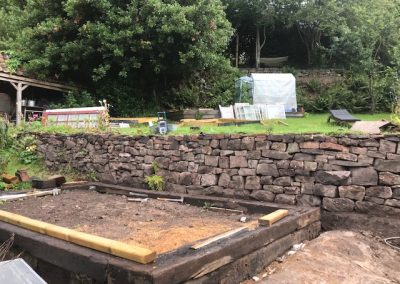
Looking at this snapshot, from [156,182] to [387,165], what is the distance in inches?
165

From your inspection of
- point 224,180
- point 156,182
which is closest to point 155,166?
point 156,182

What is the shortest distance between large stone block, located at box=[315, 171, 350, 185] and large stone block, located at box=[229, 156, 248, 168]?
1243 mm

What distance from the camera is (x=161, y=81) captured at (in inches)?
684

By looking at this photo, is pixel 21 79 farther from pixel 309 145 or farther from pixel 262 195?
pixel 309 145

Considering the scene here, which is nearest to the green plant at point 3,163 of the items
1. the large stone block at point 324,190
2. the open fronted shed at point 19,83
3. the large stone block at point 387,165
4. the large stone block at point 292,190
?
the open fronted shed at point 19,83

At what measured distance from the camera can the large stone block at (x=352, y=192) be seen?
5.63 metres

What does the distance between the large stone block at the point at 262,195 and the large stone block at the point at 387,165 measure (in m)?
1.67

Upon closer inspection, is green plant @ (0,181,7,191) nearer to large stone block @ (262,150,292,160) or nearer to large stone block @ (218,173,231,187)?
large stone block @ (218,173,231,187)

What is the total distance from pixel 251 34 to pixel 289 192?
2022 centimetres

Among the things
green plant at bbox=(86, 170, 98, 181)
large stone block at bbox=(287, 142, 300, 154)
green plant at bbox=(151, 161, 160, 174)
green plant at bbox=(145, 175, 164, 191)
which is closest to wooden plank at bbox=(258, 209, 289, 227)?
large stone block at bbox=(287, 142, 300, 154)

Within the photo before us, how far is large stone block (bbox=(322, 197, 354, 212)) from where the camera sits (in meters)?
5.73

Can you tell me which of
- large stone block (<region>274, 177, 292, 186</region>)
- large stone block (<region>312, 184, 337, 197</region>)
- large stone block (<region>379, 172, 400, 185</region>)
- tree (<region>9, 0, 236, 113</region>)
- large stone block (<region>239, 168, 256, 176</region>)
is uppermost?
tree (<region>9, 0, 236, 113</region>)

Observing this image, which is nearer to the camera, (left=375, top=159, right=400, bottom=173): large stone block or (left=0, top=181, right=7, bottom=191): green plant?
(left=375, top=159, right=400, bottom=173): large stone block

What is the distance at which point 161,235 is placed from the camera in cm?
502
